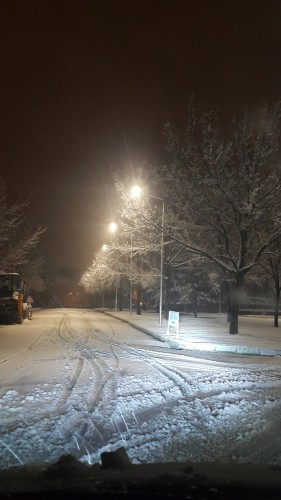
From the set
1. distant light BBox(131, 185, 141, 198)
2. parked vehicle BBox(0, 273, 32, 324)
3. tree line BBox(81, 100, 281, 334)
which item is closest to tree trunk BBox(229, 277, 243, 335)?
tree line BBox(81, 100, 281, 334)

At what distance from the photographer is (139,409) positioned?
7.72 m

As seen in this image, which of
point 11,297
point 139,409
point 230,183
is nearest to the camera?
point 139,409

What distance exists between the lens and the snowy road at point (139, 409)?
5645mm

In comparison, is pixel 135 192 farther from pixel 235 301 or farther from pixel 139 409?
pixel 139 409

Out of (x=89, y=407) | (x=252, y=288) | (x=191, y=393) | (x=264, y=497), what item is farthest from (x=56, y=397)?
(x=252, y=288)

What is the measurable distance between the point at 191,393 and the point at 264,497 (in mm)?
5274

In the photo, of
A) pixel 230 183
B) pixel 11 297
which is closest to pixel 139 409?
pixel 230 183

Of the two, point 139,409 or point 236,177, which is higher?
point 236,177

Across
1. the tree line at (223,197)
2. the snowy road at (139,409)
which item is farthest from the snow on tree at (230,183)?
the snowy road at (139,409)

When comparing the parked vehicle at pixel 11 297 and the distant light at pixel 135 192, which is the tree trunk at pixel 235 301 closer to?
the distant light at pixel 135 192

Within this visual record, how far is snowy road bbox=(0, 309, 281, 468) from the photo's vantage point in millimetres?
5645

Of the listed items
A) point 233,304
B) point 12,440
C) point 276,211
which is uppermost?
point 276,211

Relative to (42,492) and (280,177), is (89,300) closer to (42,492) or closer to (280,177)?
(280,177)

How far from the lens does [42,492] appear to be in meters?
3.81
